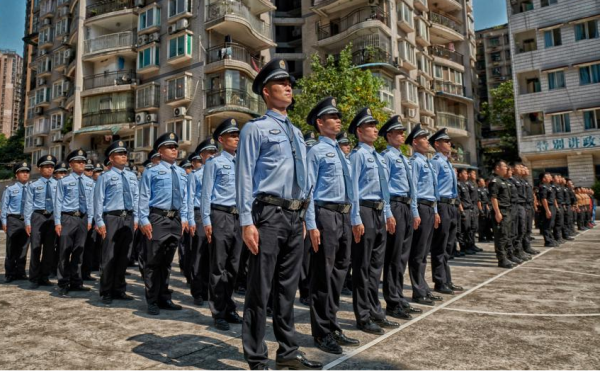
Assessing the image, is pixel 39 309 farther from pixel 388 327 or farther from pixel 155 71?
pixel 155 71

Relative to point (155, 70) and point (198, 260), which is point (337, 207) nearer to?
point (198, 260)

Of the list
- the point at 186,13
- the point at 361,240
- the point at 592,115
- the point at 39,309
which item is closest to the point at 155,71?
the point at 186,13

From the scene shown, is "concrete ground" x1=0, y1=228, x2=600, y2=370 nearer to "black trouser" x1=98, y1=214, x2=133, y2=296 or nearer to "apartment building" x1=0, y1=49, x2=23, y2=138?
"black trouser" x1=98, y1=214, x2=133, y2=296

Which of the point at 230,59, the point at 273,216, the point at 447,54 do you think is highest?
the point at 447,54

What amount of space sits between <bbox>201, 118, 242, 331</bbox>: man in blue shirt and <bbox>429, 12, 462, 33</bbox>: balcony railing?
36101 mm

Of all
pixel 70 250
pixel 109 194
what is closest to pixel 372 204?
pixel 109 194

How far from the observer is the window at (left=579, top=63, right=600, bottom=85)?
26766mm

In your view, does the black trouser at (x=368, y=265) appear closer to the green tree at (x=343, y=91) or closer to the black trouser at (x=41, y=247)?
the black trouser at (x=41, y=247)

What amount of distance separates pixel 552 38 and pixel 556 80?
3034 millimetres

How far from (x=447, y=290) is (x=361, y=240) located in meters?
2.42

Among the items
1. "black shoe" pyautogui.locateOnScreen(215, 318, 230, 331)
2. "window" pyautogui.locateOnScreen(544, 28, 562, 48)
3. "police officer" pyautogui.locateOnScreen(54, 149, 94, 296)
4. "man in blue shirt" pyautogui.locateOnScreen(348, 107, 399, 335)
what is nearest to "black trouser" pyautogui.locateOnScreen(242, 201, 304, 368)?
"man in blue shirt" pyautogui.locateOnScreen(348, 107, 399, 335)

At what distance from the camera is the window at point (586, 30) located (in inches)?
1056

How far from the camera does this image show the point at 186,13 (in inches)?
1030

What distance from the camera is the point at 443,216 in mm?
6516
